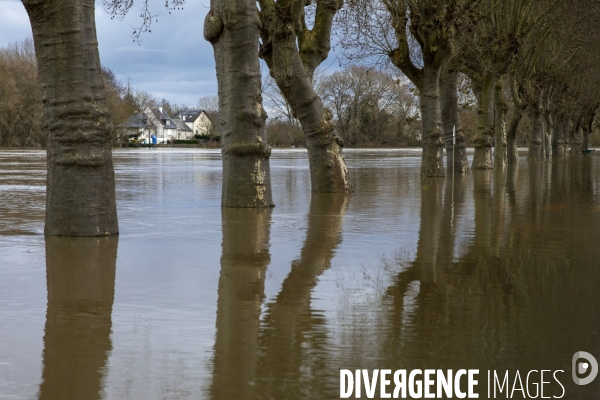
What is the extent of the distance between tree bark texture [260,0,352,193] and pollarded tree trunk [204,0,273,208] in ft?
8.28

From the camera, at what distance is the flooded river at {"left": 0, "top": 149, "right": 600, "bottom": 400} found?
384 cm

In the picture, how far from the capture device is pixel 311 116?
53.6 ft

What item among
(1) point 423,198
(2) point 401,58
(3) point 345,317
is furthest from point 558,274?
(2) point 401,58

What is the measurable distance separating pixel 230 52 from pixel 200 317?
314 inches

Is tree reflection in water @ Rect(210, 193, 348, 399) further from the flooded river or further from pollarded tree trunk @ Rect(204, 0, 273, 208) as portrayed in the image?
pollarded tree trunk @ Rect(204, 0, 273, 208)

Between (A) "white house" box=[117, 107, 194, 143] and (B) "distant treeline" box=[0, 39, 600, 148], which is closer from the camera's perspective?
(B) "distant treeline" box=[0, 39, 600, 148]

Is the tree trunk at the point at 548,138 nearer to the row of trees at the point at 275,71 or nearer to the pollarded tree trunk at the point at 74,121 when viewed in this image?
the row of trees at the point at 275,71

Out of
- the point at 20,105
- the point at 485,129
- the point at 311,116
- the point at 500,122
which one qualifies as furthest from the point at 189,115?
the point at 311,116

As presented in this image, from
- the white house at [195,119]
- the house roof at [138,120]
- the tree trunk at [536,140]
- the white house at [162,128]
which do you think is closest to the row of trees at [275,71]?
the tree trunk at [536,140]

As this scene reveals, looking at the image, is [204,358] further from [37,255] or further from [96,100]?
[96,100]

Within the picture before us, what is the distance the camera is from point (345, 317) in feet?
16.4

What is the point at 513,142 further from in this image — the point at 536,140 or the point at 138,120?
the point at 138,120

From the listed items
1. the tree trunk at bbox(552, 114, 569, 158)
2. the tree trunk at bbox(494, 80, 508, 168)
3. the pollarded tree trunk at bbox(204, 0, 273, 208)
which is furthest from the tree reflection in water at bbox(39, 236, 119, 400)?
the tree trunk at bbox(552, 114, 569, 158)

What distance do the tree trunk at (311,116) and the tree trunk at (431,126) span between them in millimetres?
9120
